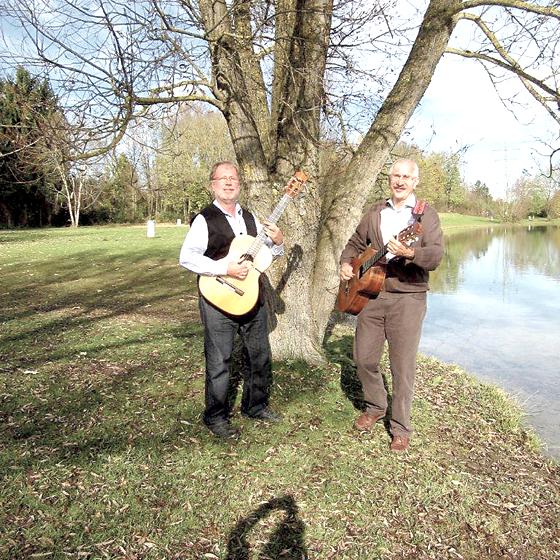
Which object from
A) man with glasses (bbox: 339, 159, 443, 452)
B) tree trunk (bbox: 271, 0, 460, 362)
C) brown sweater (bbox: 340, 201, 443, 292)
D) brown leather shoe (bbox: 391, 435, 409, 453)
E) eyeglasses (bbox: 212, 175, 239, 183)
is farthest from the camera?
tree trunk (bbox: 271, 0, 460, 362)

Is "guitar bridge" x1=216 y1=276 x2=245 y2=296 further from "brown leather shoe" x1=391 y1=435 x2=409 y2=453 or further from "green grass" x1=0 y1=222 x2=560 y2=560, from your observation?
"brown leather shoe" x1=391 y1=435 x2=409 y2=453

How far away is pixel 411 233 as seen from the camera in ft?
11.7

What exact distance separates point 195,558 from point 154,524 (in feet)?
1.32

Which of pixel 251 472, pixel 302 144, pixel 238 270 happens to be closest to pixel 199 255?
pixel 238 270

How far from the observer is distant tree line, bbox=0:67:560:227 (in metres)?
4.50

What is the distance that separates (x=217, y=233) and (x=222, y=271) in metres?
0.33

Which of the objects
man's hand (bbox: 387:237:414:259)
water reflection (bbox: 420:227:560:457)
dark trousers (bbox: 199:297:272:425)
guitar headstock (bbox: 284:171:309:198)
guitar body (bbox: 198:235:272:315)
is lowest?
water reflection (bbox: 420:227:560:457)

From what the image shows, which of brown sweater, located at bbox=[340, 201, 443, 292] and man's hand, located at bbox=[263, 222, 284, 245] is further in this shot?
man's hand, located at bbox=[263, 222, 284, 245]

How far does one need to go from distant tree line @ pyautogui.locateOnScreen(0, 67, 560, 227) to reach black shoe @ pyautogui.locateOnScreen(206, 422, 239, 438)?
2329 mm

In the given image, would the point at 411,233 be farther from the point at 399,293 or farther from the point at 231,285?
the point at 231,285

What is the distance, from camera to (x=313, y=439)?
428 centimetres

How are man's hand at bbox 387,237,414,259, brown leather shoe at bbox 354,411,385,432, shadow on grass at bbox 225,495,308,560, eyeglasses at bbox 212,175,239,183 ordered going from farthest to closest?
brown leather shoe at bbox 354,411,385,432
eyeglasses at bbox 212,175,239,183
man's hand at bbox 387,237,414,259
shadow on grass at bbox 225,495,308,560

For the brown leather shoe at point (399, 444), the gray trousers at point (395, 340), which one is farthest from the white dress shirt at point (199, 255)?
the brown leather shoe at point (399, 444)

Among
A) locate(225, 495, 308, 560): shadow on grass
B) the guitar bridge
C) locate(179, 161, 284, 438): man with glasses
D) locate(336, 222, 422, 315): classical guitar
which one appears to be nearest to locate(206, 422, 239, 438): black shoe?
locate(179, 161, 284, 438): man with glasses
